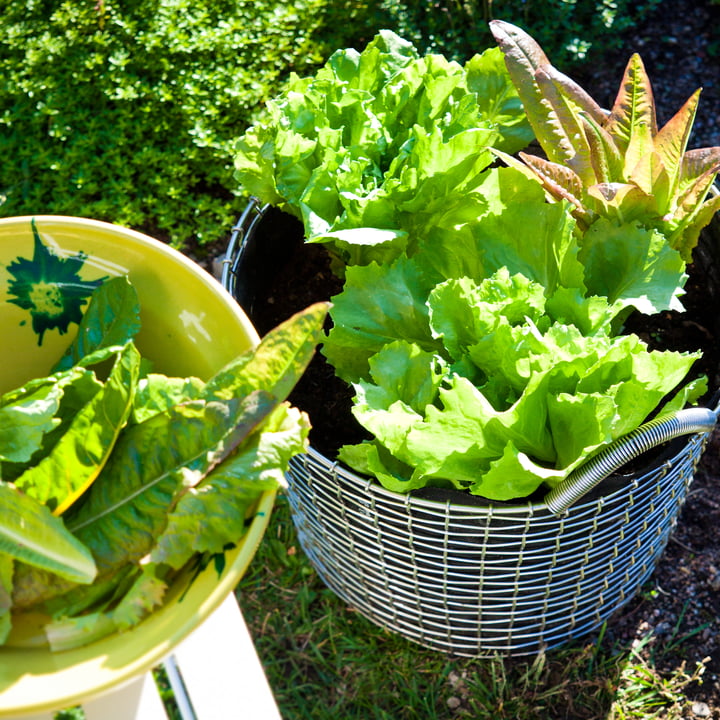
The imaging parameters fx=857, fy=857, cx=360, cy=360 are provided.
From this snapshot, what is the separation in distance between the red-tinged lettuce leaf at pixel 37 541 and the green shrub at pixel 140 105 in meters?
1.45

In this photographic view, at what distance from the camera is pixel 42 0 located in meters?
2.59

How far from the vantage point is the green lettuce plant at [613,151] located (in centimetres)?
136

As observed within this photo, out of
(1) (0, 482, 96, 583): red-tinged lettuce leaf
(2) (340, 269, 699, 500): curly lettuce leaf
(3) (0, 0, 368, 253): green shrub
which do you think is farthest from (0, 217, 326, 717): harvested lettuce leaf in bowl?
(3) (0, 0, 368, 253): green shrub

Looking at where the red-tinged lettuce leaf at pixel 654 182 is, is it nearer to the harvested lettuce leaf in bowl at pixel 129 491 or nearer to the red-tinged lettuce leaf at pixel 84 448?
the harvested lettuce leaf in bowl at pixel 129 491

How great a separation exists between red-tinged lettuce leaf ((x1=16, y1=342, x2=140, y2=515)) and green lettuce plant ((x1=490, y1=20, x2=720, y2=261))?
0.72m

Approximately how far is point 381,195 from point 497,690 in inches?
41.9

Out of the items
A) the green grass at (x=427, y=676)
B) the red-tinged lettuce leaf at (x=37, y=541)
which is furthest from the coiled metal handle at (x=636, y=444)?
the green grass at (x=427, y=676)

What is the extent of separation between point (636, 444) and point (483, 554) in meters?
0.39

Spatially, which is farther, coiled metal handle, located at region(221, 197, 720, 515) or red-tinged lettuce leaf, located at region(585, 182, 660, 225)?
red-tinged lettuce leaf, located at region(585, 182, 660, 225)

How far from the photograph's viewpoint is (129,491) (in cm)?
94

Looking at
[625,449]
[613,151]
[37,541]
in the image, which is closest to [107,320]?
[37,541]

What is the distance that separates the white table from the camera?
1185 millimetres

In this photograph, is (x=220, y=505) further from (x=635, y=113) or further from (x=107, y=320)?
(x=635, y=113)

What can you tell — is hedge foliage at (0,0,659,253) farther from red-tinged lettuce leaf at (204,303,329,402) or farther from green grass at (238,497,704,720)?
red-tinged lettuce leaf at (204,303,329,402)
